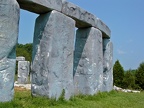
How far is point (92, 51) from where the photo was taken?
9523mm

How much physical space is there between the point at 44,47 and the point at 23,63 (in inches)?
543

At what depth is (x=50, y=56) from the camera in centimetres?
705

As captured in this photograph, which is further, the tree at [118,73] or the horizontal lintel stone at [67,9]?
the tree at [118,73]

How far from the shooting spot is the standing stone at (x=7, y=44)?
5.83 m

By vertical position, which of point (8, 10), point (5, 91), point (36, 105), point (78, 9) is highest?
point (78, 9)

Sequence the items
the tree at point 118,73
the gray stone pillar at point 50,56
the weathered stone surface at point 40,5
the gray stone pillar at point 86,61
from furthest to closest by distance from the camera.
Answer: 1. the tree at point 118,73
2. the gray stone pillar at point 86,61
3. the gray stone pillar at point 50,56
4. the weathered stone surface at point 40,5

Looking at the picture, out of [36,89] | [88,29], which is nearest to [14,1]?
[36,89]

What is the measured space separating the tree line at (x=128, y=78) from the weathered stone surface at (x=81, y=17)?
31.2 feet

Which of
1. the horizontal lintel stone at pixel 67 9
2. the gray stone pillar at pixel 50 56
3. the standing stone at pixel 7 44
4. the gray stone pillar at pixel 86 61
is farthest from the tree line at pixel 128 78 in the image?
the standing stone at pixel 7 44

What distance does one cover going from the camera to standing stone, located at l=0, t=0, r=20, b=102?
19.1 ft

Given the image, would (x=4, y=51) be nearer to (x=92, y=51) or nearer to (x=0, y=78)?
(x=0, y=78)

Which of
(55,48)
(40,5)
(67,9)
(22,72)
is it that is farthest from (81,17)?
(22,72)

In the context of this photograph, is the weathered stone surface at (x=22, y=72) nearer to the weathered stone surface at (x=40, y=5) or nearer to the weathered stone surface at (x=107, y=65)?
the weathered stone surface at (x=107, y=65)

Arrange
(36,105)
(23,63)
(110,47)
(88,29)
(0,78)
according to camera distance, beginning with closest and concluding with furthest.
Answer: (0,78) → (36,105) → (88,29) → (110,47) → (23,63)
